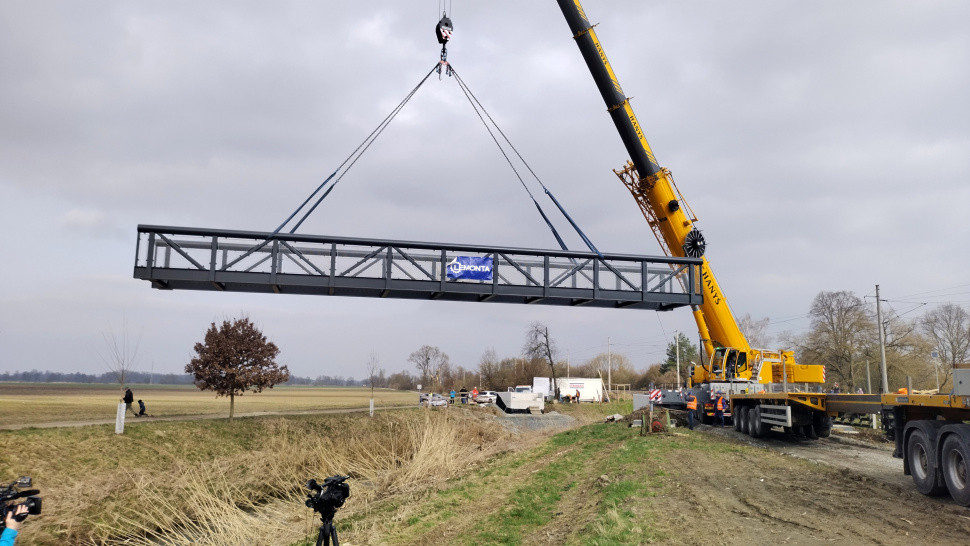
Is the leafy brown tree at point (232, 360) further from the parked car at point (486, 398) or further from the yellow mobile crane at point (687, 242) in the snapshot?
the parked car at point (486, 398)

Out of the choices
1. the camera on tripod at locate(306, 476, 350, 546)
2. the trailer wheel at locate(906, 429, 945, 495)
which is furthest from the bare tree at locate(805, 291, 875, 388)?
the camera on tripod at locate(306, 476, 350, 546)

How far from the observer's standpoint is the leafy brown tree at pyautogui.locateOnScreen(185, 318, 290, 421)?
2795 centimetres

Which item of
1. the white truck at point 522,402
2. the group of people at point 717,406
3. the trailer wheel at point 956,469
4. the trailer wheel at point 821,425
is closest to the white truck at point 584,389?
the white truck at point 522,402

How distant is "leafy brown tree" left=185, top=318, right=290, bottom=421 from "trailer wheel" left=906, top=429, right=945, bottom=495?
24858mm

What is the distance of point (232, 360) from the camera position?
28172mm

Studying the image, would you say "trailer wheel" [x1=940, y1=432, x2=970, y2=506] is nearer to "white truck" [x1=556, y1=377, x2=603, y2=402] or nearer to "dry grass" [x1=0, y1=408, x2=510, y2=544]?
"dry grass" [x1=0, y1=408, x2=510, y2=544]

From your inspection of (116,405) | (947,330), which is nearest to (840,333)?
(947,330)

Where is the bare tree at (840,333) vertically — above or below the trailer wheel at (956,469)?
above

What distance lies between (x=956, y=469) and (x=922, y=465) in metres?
1.15

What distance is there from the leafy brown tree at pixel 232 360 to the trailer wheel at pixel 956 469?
25568mm

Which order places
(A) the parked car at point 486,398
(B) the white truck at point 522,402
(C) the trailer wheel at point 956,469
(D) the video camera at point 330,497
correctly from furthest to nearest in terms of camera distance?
(A) the parked car at point 486,398
(B) the white truck at point 522,402
(C) the trailer wheel at point 956,469
(D) the video camera at point 330,497

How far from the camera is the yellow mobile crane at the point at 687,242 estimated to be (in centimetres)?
2248

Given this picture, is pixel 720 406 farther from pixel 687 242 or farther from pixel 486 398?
pixel 486 398

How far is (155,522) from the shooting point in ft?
44.5
